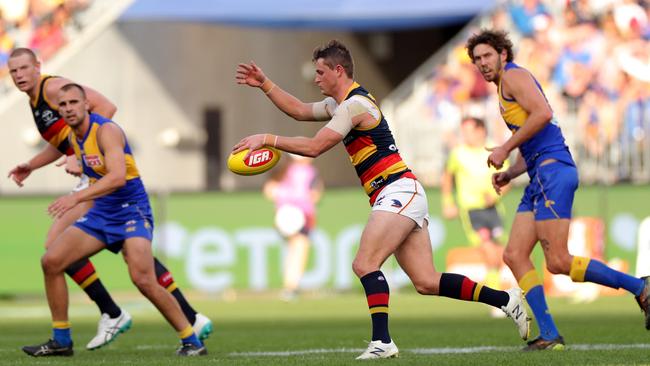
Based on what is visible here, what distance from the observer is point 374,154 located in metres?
8.95

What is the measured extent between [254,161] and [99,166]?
172cm

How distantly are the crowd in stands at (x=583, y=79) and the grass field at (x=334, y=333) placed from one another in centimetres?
331

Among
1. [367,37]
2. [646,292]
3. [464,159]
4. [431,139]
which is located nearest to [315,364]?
[646,292]

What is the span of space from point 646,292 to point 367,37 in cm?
2229

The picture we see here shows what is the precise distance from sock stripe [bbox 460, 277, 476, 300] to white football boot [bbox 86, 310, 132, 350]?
2.84 m

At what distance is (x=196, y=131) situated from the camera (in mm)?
27688

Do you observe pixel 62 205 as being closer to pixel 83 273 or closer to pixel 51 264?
pixel 51 264

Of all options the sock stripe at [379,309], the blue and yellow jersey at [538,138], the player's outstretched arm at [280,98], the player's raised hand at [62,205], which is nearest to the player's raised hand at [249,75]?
the player's outstretched arm at [280,98]

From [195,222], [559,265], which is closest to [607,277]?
[559,265]

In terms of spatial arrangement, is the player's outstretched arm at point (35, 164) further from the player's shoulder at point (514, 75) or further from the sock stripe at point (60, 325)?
the player's shoulder at point (514, 75)

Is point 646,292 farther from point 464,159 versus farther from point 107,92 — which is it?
point 107,92

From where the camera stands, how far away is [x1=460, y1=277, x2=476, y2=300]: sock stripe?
9047mm

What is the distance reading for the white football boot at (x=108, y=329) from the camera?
1023cm

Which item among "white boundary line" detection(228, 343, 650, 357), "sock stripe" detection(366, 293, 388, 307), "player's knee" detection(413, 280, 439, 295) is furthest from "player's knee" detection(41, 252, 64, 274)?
"player's knee" detection(413, 280, 439, 295)
